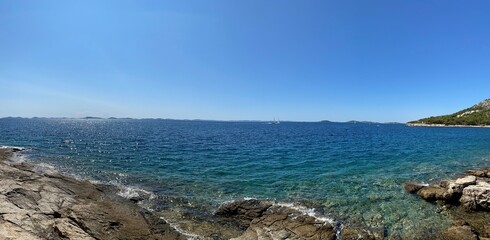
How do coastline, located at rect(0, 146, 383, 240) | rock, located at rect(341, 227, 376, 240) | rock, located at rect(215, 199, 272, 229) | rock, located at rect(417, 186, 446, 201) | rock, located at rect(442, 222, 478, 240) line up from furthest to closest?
1. rock, located at rect(417, 186, 446, 201)
2. rock, located at rect(215, 199, 272, 229)
3. rock, located at rect(341, 227, 376, 240)
4. rock, located at rect(442, 222, 478, 240)
5. coastline, located at rect(0, 146, 383, 240)

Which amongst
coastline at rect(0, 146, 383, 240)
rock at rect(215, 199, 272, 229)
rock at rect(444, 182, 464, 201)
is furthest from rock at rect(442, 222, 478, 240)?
rock at rect(215, 199, 272, 229)

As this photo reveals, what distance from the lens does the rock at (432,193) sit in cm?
2220

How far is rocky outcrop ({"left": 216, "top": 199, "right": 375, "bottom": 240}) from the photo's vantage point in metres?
15.4

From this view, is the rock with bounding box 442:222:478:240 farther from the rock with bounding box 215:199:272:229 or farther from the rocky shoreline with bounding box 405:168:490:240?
the rock with bounding box 215:199:272:229

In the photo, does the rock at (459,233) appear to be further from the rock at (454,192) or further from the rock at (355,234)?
the rock at (454,192)

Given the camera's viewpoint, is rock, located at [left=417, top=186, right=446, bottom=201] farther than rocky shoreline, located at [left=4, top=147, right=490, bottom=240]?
Yes

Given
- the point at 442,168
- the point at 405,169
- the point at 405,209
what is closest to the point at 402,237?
the point at 405,209

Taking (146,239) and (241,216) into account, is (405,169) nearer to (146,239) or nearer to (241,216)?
(241,216)

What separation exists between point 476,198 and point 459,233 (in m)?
6.76

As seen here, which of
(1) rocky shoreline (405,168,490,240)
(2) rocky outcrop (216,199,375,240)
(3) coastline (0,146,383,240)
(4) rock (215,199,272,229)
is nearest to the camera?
(3) coastline (0,146,383,240)

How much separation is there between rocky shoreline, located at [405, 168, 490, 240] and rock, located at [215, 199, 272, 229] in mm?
11650

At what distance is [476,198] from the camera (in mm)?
20016

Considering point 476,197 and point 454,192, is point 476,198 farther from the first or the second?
point 454,192

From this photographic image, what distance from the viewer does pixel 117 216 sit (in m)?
17.8
